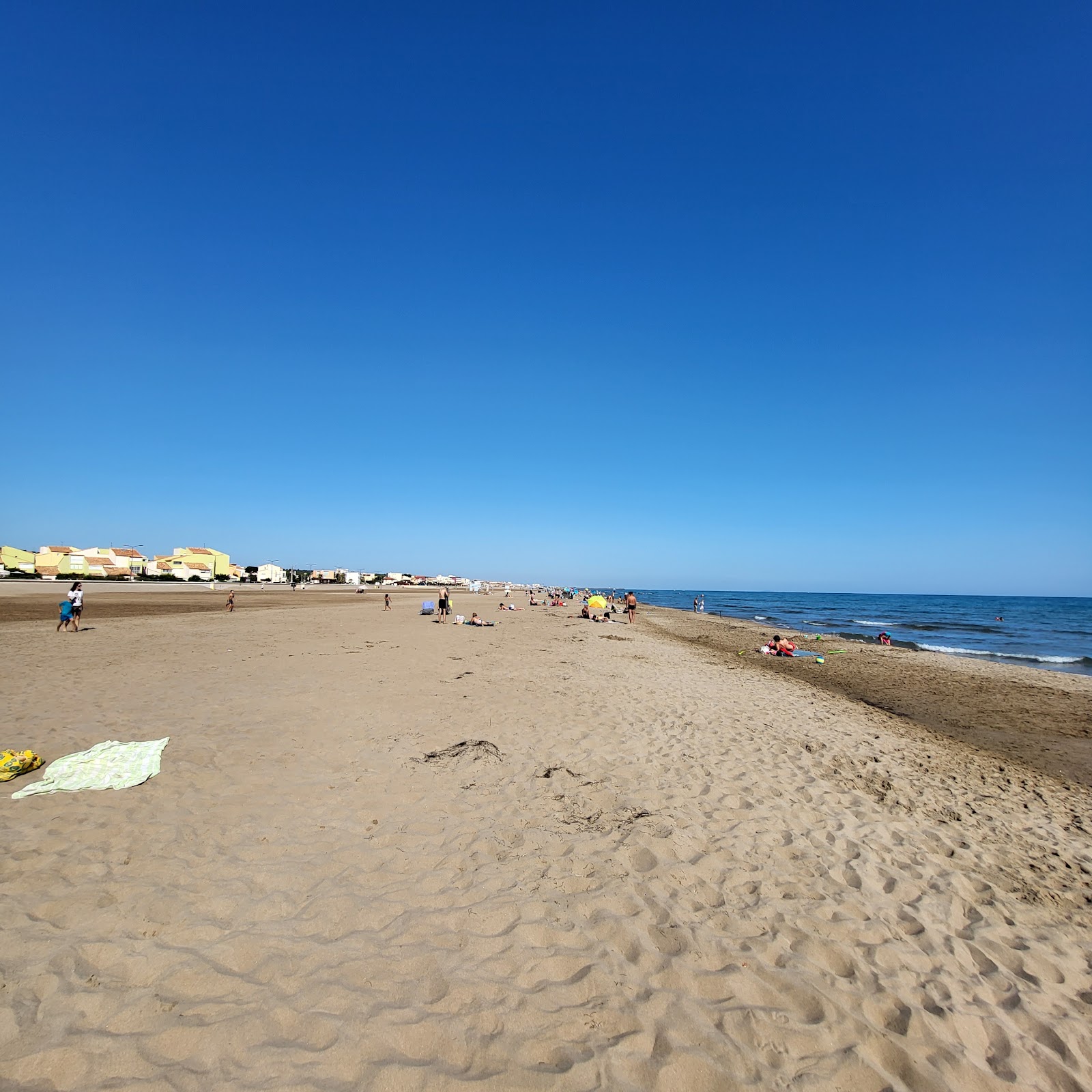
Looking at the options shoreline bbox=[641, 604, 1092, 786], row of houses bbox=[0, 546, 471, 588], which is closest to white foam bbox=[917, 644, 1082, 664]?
shoreline bbox=[641, 604, 1092, 786]

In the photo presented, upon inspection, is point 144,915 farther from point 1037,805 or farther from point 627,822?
point 1037,805

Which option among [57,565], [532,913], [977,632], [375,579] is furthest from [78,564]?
[977,632]

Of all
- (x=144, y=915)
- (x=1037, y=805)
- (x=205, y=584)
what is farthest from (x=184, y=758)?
(x=205, y=584)

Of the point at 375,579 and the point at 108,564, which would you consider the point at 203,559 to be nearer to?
the point at 108,564

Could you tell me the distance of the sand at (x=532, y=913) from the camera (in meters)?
2.71

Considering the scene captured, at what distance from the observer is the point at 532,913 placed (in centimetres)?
378

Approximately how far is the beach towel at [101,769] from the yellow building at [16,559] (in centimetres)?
8304

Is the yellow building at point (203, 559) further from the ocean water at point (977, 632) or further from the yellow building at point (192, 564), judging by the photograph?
the ocean water at point (977, 632)

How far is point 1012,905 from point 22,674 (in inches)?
606

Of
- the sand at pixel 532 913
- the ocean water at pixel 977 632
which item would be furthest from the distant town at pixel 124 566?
the sand at pixel 532 913

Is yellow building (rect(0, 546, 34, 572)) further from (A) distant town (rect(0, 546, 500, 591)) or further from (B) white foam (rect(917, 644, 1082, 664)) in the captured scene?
(B) white foam (rect(917, 644, 1082, 664))

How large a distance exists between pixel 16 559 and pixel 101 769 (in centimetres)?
8716

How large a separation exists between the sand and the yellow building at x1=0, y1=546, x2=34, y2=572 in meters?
82.0

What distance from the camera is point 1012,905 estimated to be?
420cm
